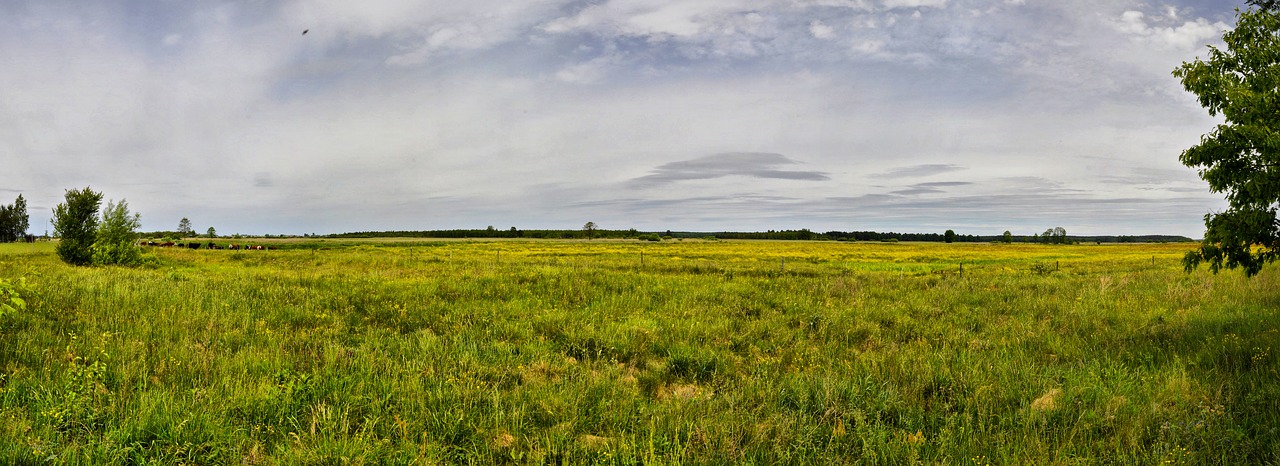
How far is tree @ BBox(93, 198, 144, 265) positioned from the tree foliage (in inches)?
5879

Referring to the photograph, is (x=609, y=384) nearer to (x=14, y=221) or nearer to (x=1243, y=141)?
(x=1243, y=141)

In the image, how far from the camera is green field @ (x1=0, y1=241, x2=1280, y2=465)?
4277mm

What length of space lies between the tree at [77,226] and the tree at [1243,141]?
138 ft

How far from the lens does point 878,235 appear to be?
197125mm

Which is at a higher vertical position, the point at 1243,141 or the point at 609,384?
the point at 1243,141

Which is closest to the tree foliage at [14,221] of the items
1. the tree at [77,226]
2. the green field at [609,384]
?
the tree at [77,226]

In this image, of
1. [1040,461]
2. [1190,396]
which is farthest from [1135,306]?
[1040,461]

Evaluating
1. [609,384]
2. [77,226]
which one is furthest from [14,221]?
[609,384]

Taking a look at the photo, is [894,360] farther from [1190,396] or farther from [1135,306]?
[1135,306]

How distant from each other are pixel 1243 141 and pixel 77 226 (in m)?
43.9

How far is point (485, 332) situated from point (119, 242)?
32.5m

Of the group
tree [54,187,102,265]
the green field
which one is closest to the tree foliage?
tree [54,187,102,265]

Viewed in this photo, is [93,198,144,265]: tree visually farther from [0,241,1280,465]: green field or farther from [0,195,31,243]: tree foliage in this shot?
[0,195,31,243]: tree foliage

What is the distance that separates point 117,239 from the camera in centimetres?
2922
